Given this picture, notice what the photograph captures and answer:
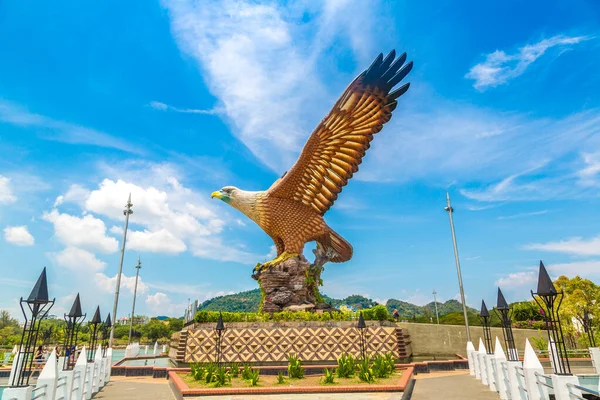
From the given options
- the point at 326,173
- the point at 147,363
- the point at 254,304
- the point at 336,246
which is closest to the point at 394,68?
the point at 326,173

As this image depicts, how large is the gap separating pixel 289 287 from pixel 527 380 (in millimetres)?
10544

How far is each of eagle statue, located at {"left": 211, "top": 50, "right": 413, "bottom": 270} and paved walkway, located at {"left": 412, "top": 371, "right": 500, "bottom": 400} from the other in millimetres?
7285

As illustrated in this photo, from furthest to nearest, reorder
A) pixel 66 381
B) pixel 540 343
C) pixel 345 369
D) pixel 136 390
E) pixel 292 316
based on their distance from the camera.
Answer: pixel 540 343
pixel 292 316
pixel 136 390
pixel 345 369
pixel 66 381

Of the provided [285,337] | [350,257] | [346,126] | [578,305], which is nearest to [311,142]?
[346,126]

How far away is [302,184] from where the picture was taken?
675 inches

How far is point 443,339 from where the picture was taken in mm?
19875

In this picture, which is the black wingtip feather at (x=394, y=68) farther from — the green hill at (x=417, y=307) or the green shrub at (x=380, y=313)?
the green hill at (x=417, y=307)

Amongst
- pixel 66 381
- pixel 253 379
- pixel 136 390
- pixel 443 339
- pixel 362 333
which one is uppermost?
pixel 362 333

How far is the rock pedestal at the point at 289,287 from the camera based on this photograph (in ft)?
51.9

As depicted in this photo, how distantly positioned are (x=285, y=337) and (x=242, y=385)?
16.8 ft

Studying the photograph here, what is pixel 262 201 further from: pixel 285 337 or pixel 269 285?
pixel 285 337

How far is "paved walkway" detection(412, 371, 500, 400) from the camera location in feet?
28.3

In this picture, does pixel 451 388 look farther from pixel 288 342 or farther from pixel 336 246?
pixel 336 246

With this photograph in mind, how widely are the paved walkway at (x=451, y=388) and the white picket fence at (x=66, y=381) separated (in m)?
7.42
